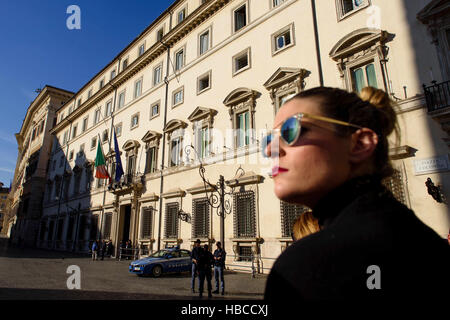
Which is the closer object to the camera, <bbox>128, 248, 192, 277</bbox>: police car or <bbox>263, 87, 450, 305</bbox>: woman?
<bbox>263, 87, 450, 305</bbox>: woman

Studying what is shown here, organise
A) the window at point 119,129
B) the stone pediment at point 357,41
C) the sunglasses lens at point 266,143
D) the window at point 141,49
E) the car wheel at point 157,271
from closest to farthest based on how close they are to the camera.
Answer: the sunglasses lens at point 266,143, the stone pediment at point 357,41, the car wheel at point 157,271, the window at point 119,129, the window at point 141,49

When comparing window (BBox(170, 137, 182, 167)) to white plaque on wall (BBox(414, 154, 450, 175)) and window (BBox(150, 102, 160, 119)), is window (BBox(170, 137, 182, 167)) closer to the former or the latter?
window (BBox(150, 102, 160, 119))

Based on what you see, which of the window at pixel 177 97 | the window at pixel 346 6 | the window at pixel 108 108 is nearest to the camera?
the window at pixel 346 6

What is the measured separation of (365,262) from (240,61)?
18849 millimetres

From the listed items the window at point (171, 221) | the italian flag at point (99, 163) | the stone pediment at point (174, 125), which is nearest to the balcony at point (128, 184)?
the italian flag at point (99, 163)

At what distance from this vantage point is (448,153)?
30.7 feet

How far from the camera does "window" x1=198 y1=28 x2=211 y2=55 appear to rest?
68.4 ft

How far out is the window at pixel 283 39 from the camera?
15.1 m

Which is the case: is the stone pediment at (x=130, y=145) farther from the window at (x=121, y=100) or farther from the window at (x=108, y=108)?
the window at (x=108, y=108)

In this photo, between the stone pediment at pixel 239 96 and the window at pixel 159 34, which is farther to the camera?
the window at pixel 159 34

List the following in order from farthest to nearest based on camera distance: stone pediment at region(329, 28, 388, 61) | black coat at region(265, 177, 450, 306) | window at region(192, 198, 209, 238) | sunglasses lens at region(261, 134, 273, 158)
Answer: window at region(192, 198, 209, 238) → stone pediment at region(329, 28, 388, 61) → sunglasses lens at region(261, 134, 273, 158) → black coat at region(265, 177, 450, 306)

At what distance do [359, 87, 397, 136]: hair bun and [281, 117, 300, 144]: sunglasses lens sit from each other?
37 cm

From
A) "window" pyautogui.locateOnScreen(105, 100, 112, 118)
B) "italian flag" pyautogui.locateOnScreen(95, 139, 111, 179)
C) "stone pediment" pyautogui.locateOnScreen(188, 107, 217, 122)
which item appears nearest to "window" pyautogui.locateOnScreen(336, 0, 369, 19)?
"stone pediment" pyautogui.locateOnScreen(188, 107, 217, 122)

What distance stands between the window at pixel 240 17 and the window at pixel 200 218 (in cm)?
1170
